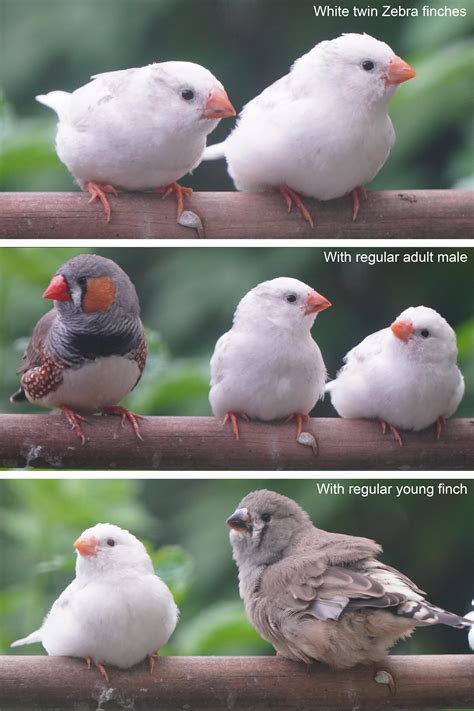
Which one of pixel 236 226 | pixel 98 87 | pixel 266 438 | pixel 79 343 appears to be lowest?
pixel 266 438

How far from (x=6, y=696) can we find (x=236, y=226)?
1.08m

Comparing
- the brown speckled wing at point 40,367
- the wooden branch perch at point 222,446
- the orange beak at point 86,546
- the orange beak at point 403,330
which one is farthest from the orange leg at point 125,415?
the orange beak at point 403,330

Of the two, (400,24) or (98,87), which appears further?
(400,24)

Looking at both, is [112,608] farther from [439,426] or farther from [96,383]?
[439,426]

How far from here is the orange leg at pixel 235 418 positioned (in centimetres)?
299

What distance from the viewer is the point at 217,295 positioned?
345 cm

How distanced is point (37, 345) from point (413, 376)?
81 centimetres

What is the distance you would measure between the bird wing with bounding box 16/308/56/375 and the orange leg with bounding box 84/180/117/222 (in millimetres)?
252

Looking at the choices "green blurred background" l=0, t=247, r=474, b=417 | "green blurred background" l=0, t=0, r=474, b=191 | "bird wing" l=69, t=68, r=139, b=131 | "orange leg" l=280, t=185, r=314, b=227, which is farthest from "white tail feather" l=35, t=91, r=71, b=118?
"orange leg" l=280, t=185, r=314, b=227

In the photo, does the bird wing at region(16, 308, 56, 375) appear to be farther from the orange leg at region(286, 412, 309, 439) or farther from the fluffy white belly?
the orange leg at region(286, 412, 309, 439)

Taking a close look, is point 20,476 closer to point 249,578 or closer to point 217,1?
point 249,578

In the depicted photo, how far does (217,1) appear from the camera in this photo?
3.36m

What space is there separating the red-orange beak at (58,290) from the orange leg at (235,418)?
431 millimetres

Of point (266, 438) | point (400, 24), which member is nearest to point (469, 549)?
point (266, 438)
